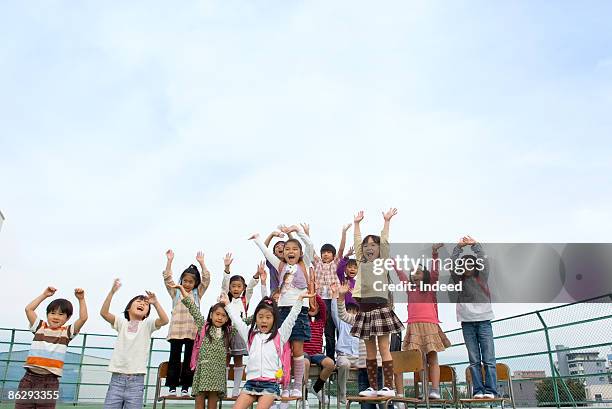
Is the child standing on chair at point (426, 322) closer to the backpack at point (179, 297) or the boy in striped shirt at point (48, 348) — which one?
the backpack at point (179, 297)

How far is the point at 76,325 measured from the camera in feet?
16.4

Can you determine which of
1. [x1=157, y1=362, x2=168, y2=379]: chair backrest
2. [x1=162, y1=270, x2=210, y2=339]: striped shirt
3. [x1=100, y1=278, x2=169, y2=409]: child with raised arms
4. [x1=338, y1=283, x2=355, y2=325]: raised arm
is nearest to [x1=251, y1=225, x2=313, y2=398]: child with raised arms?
[x1=338, y1=283, x2=355, y2=325]: raised arm

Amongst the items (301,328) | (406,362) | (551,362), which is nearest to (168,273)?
(301,328)

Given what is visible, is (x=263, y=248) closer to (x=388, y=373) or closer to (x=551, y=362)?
(x=388, y=373)

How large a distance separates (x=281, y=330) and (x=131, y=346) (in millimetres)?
1477

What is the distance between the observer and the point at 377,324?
5.06m

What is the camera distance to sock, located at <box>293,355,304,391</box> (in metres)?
5.16

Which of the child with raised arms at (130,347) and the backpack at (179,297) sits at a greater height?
the backpack at (179,297)

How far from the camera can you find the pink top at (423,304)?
5789 mm

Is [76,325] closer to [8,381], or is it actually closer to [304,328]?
[304,328]

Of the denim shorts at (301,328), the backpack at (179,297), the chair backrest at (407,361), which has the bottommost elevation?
the chair backrest at (407,361)

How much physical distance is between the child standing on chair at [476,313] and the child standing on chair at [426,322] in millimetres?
264

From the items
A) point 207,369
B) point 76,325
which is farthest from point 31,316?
point 207,369

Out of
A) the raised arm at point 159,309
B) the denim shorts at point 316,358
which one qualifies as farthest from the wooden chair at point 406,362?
the raised arm at point 159,309
